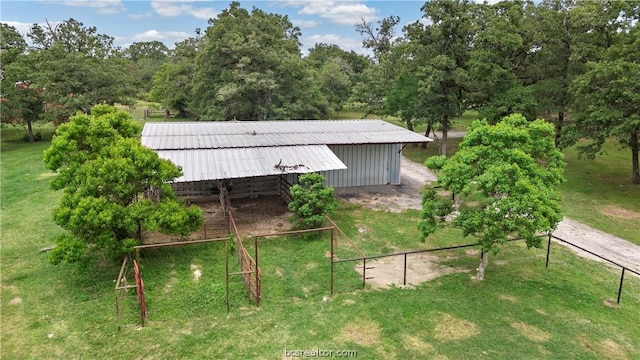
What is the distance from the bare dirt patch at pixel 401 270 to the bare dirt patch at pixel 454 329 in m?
1.90

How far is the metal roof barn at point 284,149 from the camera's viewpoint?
1625cm

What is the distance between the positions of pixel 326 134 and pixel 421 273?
1040 cm

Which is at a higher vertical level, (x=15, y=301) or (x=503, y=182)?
(x=503, y=182)

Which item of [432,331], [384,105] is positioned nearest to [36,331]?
[432,331]

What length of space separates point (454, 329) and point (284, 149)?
10906 millimetres

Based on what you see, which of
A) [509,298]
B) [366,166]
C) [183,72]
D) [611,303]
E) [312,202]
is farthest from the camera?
[183,72]

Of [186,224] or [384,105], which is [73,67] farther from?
[186,224]

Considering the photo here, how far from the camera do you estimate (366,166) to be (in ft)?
70.0

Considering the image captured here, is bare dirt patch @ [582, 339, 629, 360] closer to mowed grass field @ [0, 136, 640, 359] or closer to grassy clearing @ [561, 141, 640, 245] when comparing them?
mowed grass field @ [0, 136, 640, 359]

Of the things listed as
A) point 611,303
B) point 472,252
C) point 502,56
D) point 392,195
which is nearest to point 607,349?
point 611,303

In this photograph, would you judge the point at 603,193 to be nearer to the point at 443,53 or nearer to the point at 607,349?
the point at 443,53

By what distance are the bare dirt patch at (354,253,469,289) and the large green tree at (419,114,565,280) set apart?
1299 mm

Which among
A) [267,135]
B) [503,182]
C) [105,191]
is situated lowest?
[105,191]

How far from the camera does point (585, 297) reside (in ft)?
37.3
